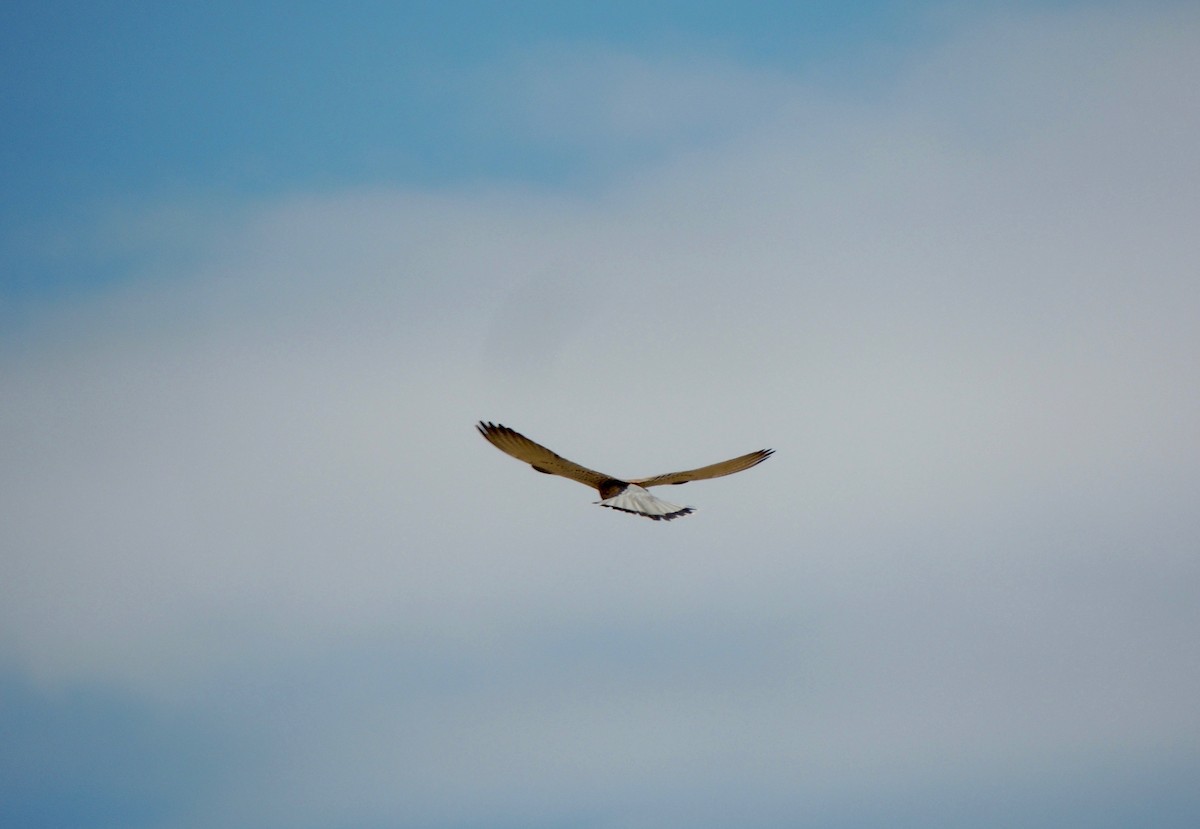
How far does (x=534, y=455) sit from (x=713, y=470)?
290cm

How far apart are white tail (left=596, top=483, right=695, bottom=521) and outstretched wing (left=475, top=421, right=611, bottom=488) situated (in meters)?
0.94

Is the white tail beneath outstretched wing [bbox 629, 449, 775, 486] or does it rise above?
beneath

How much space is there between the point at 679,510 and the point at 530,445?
10.7 ft

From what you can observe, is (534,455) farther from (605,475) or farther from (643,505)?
(643,505)

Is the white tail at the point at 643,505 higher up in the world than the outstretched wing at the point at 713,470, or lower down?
lower down

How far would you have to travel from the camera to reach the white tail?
2008 centimetres

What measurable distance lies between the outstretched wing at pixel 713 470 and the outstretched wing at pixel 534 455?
88 cm

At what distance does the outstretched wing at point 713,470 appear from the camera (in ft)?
76.6

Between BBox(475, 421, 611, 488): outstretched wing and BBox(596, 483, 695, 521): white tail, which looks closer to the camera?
BBox(596, 483, 695, 521): white tail

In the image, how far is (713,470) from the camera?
78.0 ft

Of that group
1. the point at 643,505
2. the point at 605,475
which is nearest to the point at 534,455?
the point at 605,475

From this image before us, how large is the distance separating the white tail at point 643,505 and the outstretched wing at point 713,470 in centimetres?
110

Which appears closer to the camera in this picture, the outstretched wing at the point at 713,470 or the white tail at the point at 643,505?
the white tail at the point at 643,505

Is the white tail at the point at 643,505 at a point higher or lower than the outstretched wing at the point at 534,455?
lower
